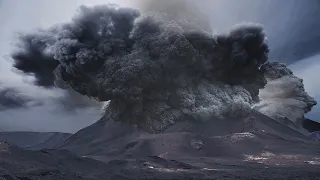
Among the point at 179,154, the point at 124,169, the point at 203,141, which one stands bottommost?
the point at 124,169

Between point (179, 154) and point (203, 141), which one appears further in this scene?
point (203, 141)

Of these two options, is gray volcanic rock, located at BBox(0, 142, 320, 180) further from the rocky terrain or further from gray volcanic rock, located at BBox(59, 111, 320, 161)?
gray volcanic rock, located at BBox(59, 111, 320, 161)

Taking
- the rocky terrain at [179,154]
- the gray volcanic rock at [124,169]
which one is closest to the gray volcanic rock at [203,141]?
the rocky terrain at [179,154]

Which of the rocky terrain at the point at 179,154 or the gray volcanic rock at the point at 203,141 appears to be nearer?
the rocky terrain at the point at 179,154

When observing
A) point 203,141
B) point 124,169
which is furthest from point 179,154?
point 124,169

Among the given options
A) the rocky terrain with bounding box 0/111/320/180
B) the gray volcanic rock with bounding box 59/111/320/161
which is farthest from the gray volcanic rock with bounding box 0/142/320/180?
the gray volcanic rock with bounding box 59/111/320/161

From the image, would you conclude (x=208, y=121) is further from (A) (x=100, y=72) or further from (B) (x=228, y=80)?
(A) (x=100, y=72)

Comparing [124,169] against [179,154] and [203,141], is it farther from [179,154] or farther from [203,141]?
[203,141]

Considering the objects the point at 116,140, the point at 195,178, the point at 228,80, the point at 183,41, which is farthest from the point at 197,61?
the point at 195,178

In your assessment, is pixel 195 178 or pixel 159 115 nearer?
pixel 195 178

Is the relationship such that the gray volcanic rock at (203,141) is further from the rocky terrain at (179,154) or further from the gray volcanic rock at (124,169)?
the gray volcanic rock at (124,169)

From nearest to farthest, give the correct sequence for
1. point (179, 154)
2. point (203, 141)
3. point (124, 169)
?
point (124, 169) < point (179, 154) < point (203, 141)
